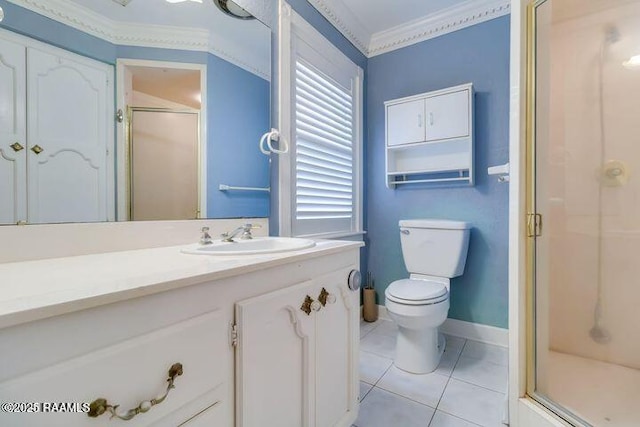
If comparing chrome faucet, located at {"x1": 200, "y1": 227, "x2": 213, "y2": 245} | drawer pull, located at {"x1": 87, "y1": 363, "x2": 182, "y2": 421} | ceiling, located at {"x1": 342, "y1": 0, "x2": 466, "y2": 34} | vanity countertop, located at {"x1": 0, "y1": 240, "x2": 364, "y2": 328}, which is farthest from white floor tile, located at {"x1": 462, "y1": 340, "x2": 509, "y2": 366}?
ceiling, located at {"x1": 342, "y1": 0, "x2": 466, "y2": 34}

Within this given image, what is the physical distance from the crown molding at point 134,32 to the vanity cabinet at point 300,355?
40.1 inches

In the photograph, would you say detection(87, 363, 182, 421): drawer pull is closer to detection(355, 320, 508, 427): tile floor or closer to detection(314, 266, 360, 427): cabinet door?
detection(314, 266, 360, 427): cabinet door

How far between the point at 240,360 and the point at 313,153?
4.64 ft

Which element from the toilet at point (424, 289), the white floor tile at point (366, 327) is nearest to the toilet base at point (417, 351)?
the toilet at point (424, 289)

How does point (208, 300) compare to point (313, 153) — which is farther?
point (313, 153)

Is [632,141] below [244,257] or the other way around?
the other way around

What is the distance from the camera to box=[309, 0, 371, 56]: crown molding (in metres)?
1.96

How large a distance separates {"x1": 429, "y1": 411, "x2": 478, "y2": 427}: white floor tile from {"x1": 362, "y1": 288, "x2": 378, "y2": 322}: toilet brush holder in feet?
3.52

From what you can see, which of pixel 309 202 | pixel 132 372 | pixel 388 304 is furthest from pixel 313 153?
pixel 132 372

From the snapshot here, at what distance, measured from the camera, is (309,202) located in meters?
1.87

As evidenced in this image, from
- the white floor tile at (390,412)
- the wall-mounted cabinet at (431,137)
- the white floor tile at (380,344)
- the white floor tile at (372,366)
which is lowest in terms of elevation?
the white floor tile at (390,412)

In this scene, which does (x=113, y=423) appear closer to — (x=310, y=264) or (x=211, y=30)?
(x=310, y=264)

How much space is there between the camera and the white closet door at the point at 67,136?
833 mm

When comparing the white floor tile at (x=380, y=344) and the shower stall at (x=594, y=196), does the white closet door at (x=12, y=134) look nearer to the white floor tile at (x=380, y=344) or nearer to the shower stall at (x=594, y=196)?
the white floor tile at (x=380, y=344)
